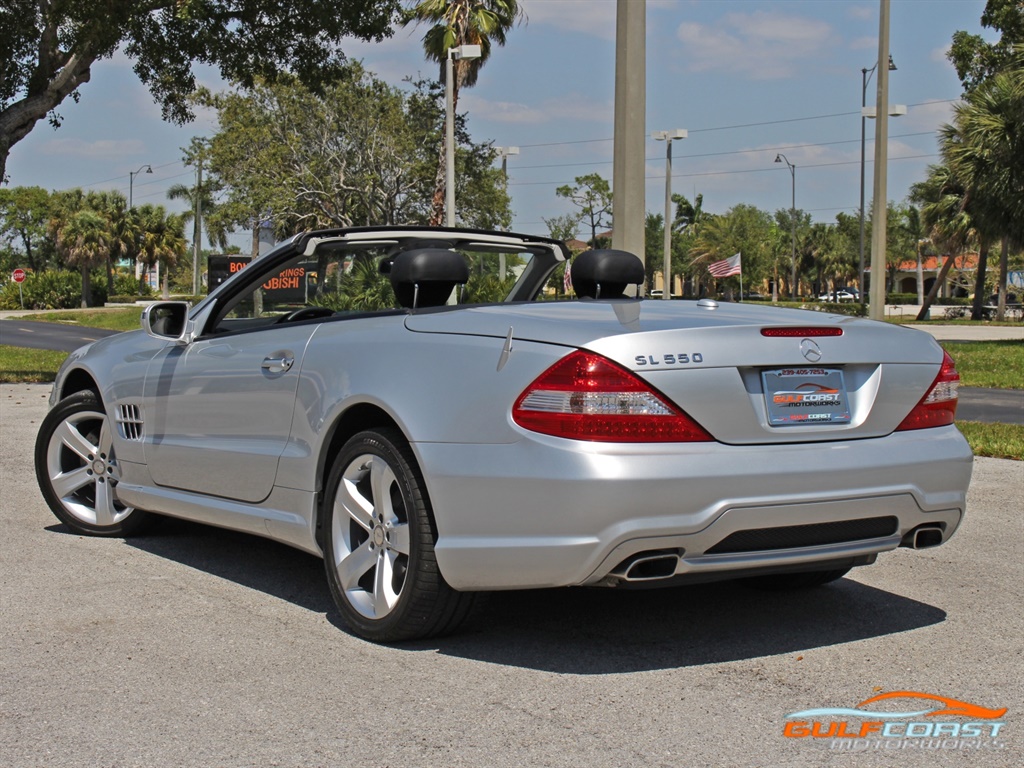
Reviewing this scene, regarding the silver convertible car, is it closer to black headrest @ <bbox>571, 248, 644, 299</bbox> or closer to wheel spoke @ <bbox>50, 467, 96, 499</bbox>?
black headrest @ <bbox>571, 248, 644, 299</bbox>

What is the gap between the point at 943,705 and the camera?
3711mm

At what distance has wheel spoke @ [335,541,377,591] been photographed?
4.44 meters

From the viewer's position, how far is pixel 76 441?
6.38 metres

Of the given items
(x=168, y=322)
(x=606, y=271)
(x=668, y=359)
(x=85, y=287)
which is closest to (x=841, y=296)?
(x=85, y=287)

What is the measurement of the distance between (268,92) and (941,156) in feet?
72.7

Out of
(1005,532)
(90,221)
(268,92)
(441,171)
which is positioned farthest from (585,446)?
(90,221)

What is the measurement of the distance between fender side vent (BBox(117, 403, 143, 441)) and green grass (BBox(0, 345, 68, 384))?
12597 millimetres

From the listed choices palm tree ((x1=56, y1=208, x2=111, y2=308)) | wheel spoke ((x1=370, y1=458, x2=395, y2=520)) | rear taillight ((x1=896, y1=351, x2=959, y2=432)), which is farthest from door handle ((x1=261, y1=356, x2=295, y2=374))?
palm tree ((x1=56, y1=208, x2=111, y2=308))

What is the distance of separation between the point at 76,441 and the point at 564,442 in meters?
3.50

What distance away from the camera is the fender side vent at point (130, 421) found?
5883 millimetres

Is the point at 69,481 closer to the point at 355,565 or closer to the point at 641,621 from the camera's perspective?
the point at 355,565

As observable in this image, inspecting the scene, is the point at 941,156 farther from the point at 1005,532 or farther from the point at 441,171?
the point at 1005,532

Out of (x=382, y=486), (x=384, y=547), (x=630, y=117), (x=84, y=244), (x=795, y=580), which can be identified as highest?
(x=84, y=244)

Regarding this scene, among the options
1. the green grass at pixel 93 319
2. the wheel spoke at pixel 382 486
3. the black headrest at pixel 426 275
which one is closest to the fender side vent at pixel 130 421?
the black headrest at pixel 426 275
